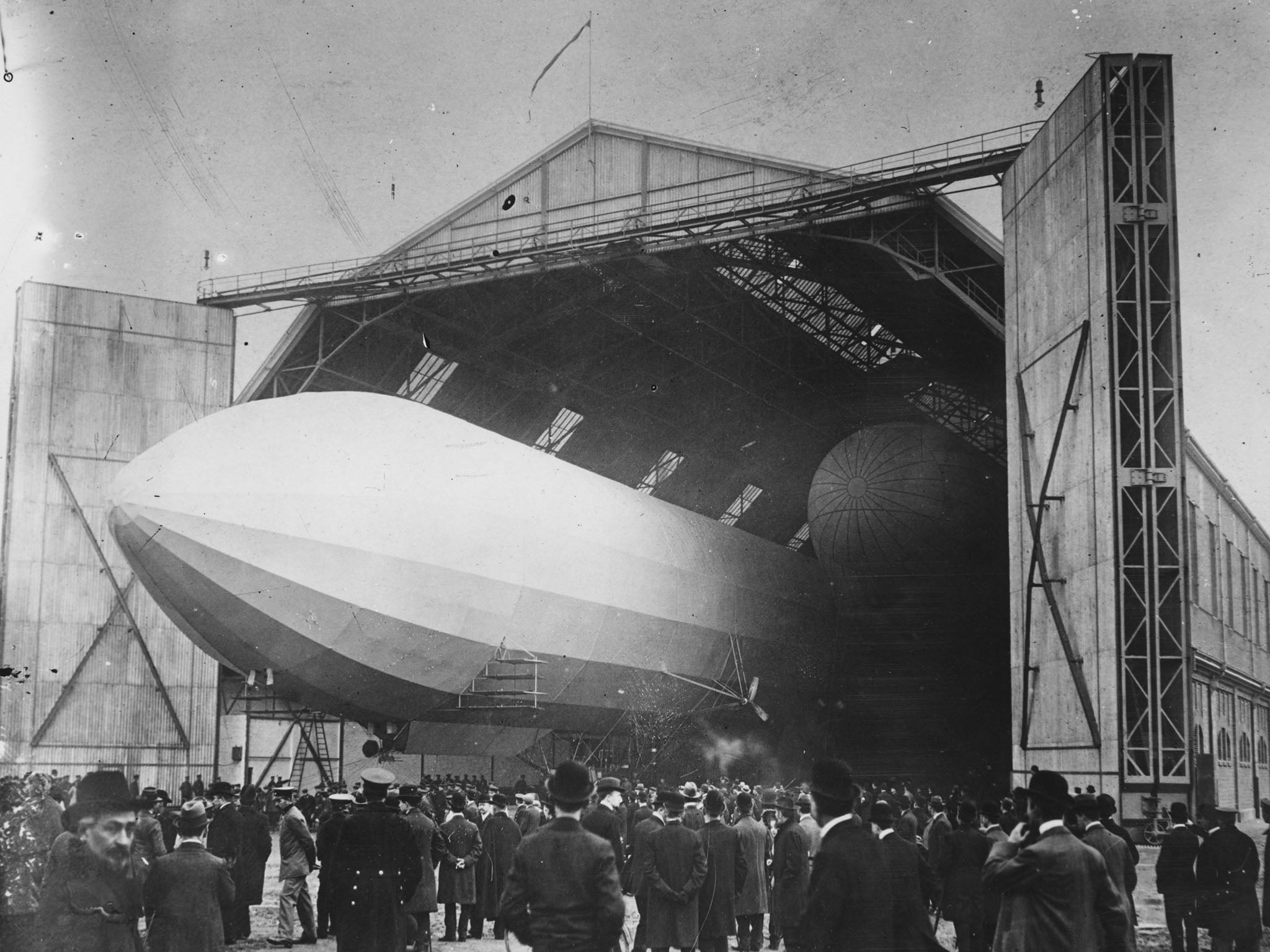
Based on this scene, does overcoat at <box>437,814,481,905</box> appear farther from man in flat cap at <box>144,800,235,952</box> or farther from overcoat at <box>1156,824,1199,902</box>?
overcoat at <box>1156,824,1199,902</box>

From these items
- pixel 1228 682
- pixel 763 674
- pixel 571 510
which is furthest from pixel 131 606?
pixel 1228 682

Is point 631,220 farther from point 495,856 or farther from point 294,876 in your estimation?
point 294,876

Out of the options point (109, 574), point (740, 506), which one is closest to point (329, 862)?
point (109, 574)

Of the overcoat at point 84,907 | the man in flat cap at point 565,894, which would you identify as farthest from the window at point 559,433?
the man in flat cap at point 565,894

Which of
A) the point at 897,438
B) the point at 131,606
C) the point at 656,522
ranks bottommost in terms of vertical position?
the point at 131,606

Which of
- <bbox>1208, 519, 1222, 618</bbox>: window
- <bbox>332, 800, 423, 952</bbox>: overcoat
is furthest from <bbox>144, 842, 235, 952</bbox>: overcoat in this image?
<bbox>1208, 519, 1222, 618</bbox>: window

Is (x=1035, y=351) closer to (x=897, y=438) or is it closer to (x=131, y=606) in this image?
(x=897, y=438)
